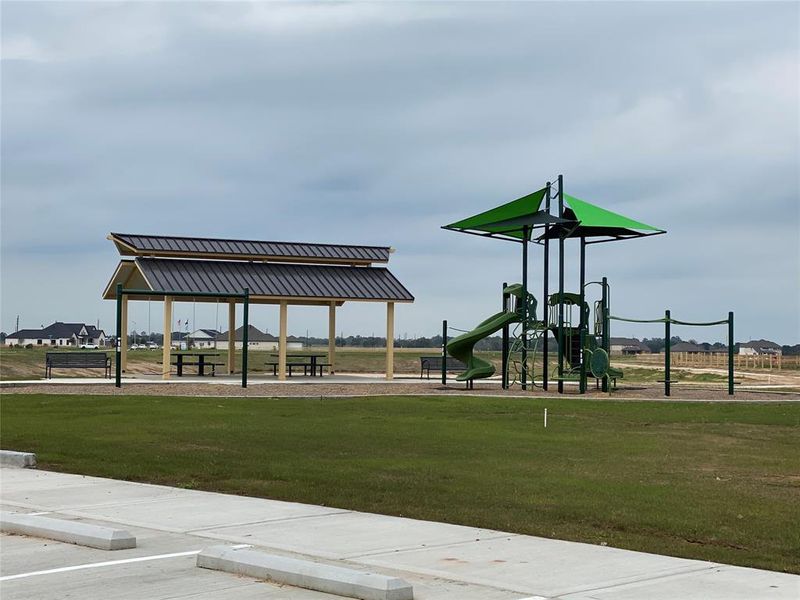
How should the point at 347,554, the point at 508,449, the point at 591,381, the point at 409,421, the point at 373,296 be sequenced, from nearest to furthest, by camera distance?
the point at 347,554
the point at 508,449
the point at 409,421
the point at 373,296
the point at 591,381

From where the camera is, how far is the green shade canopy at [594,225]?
109 ft

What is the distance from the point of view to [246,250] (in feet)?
133

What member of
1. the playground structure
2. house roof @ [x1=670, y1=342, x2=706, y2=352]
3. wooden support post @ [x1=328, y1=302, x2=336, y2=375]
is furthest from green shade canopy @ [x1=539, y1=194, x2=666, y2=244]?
house roof @ [x1=670, y1=342, x2=706, y2=352]

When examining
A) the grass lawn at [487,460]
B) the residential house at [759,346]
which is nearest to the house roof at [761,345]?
the residential house at [759,346]

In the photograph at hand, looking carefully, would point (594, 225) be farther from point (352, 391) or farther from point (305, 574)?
point (305, 574)

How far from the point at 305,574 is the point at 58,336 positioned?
151 m

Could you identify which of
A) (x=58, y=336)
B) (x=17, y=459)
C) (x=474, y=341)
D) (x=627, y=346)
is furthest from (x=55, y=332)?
(x=17, y=459)

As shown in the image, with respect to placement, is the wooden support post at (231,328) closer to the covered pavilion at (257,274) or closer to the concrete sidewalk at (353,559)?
the covered pavilion at (257,274)

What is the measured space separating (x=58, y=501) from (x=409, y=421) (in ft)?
33.8

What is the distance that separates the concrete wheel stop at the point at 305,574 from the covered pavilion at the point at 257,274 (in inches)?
1111

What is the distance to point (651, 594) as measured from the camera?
699 centimetres

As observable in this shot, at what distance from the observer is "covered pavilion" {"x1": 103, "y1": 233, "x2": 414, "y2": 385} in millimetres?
37656

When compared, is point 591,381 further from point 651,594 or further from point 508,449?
point 651,594

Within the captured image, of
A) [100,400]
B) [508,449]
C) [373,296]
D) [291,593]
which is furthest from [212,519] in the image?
[373,296]
